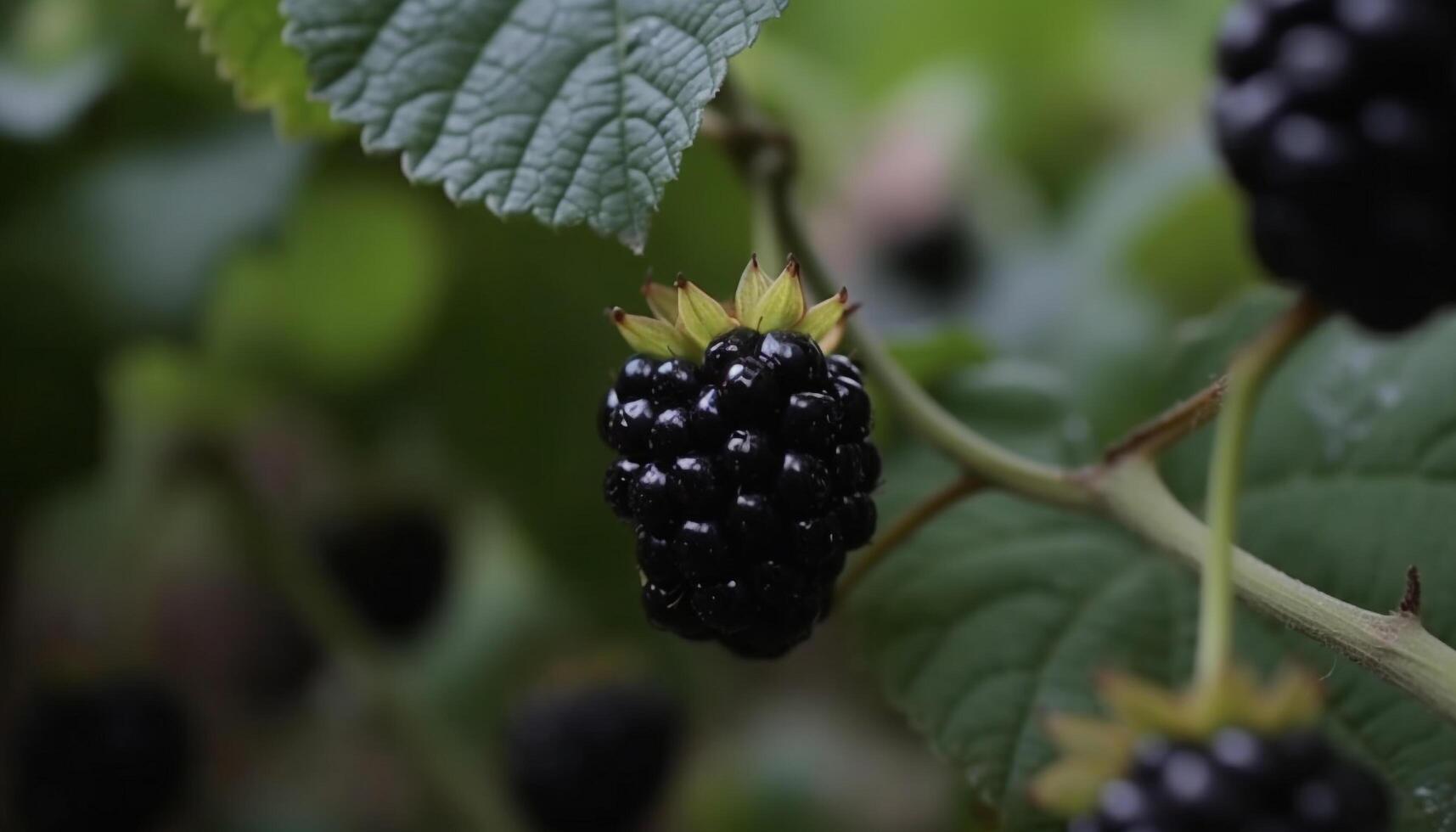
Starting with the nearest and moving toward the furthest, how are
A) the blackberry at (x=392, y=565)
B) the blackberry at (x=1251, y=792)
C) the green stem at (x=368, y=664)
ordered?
the blackberry at (x=1251, y=792)
the green stem at (x=368, y=664)
the blackberry at (x=392, y=565)

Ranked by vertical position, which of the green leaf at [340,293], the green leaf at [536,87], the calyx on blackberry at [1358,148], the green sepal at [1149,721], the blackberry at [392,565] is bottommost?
the blackberry at [392,565]

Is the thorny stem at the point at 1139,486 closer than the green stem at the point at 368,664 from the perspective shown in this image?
Yes

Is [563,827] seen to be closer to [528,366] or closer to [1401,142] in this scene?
[528,366]

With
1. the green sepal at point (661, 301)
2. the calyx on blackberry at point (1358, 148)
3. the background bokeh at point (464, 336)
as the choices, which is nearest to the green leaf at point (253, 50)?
the green sepal at point (661, 301)

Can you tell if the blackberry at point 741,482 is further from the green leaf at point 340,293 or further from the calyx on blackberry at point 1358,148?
the green leaf at point 340,293

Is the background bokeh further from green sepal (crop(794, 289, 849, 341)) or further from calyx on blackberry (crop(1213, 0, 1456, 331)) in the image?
calyx on blackberry (crop(1213, 0, 1456, 331))
